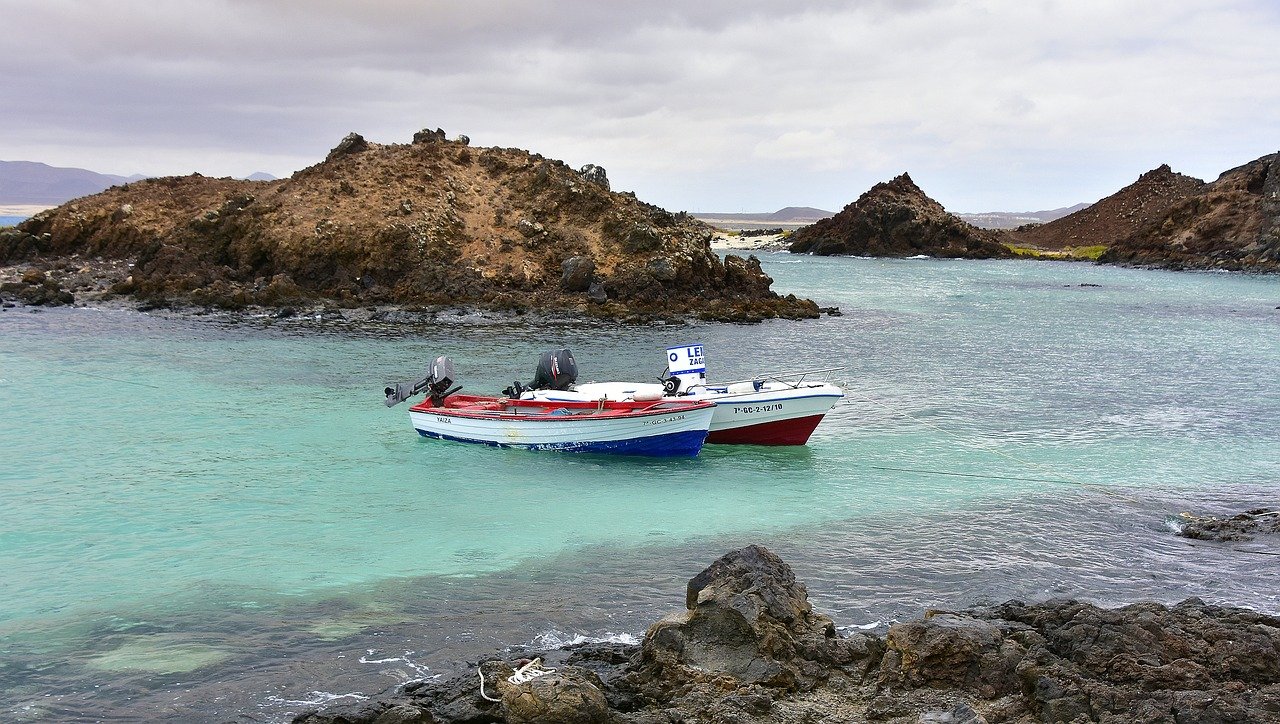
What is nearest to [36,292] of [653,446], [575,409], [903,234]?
[575,409]

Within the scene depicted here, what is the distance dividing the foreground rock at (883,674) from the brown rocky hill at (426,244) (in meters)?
34.3

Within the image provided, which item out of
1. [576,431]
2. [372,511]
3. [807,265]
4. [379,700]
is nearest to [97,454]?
[372,511]

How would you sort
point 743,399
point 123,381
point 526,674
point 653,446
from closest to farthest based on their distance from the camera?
point 526,674 < point 653,446 < point 743,399 < point 123,381

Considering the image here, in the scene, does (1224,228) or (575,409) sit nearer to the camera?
(575,409)

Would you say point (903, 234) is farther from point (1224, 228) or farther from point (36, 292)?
point (36, 292)

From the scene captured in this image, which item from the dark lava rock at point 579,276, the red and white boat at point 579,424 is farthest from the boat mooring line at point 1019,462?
the dark lava rock at point 579,276

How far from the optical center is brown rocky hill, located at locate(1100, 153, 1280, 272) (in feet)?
275

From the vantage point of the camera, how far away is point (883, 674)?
934 centimetres

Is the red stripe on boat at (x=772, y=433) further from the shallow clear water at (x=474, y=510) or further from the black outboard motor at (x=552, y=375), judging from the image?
the black outboard motor at (x=552, y=375)

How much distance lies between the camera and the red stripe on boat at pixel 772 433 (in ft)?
70.2

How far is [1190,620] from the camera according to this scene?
990cm

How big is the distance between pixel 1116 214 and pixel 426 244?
111 metres

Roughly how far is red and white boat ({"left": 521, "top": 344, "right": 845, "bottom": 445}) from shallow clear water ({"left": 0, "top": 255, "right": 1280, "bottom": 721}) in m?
0.55

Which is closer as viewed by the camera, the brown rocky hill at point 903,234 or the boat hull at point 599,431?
the boat hull at point 599,431
